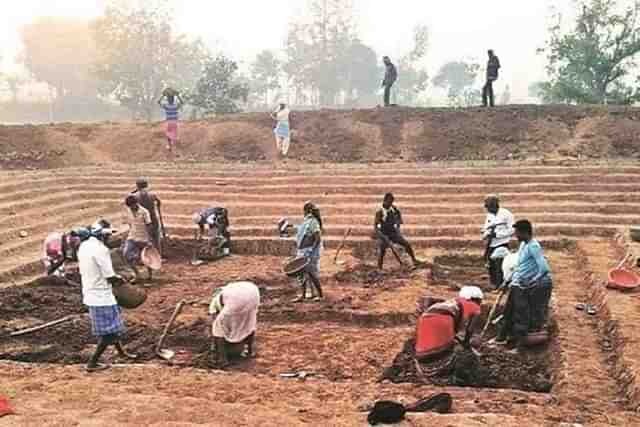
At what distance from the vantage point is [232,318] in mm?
6730

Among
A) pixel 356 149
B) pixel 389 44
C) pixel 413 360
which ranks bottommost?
pixel 413 360

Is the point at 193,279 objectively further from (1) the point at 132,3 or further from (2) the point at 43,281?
(1) the point at 132,3

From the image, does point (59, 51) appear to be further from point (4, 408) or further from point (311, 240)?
point (4, 408)

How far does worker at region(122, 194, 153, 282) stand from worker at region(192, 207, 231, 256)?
4.19 ft

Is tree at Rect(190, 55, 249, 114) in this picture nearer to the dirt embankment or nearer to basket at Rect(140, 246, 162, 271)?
the dirt embankment

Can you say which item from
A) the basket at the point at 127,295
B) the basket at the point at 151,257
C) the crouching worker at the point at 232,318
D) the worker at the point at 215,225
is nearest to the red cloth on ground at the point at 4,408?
the basket at the point at 127,295

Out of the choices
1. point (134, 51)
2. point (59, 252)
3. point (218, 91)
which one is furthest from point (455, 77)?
point (59, 252)

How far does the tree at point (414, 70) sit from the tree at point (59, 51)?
26090mm

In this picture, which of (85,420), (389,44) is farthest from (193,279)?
(389,44)

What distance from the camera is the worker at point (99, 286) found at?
20.3 feet

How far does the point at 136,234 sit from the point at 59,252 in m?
1.17

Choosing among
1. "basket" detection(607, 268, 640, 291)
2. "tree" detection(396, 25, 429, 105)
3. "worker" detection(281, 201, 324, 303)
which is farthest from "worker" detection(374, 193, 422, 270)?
"tree" detection(396, 25, 429, 105)

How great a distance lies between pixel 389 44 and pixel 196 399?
13145cm

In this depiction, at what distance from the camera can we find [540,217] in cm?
1241
